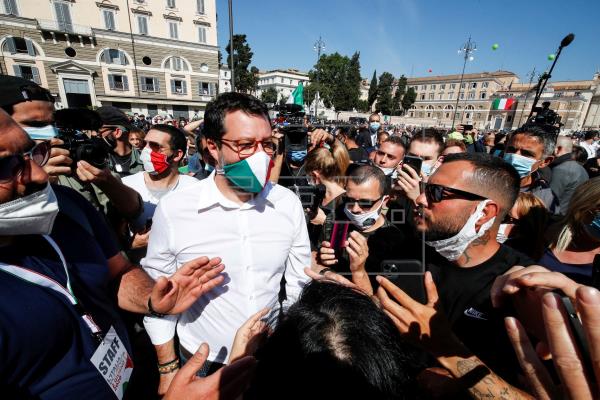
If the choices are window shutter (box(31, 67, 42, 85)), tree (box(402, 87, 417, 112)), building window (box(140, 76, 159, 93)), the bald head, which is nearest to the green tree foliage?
tree (box(402, 87, 417, 112))

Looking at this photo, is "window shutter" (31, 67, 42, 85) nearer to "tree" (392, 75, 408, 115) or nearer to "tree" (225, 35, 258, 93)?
"tree" (225, 35, 258, 93)

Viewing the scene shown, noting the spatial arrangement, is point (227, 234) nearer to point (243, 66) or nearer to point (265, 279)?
point (265, 279)

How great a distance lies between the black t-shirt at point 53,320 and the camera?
1001 mm

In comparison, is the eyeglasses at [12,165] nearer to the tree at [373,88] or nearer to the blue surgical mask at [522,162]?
the blue surgical mask at [522,162]

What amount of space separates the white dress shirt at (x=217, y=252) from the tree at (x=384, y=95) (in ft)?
251

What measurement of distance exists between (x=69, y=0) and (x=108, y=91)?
936 cm

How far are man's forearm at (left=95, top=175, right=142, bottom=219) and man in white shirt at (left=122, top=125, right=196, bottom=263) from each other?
23cm

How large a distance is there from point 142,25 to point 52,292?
137ft

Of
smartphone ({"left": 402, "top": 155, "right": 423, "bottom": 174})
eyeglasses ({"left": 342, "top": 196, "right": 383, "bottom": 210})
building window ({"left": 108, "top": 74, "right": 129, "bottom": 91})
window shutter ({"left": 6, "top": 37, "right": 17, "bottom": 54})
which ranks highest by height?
window shutter ({"left": 6, "top": 37, "right": 17, "bottom": 54})

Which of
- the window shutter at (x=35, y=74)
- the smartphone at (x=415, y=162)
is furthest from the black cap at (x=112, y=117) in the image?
the window shutter at (x=35, y=74)

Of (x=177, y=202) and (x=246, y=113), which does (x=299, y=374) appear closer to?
(x=177, y=202)

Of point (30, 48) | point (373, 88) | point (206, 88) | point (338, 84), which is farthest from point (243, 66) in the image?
point (373, 88)

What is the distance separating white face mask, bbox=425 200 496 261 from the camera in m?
1.90

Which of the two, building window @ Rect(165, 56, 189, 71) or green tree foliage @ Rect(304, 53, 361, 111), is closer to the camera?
building window @ Rect(165, 56, 189, 71)
